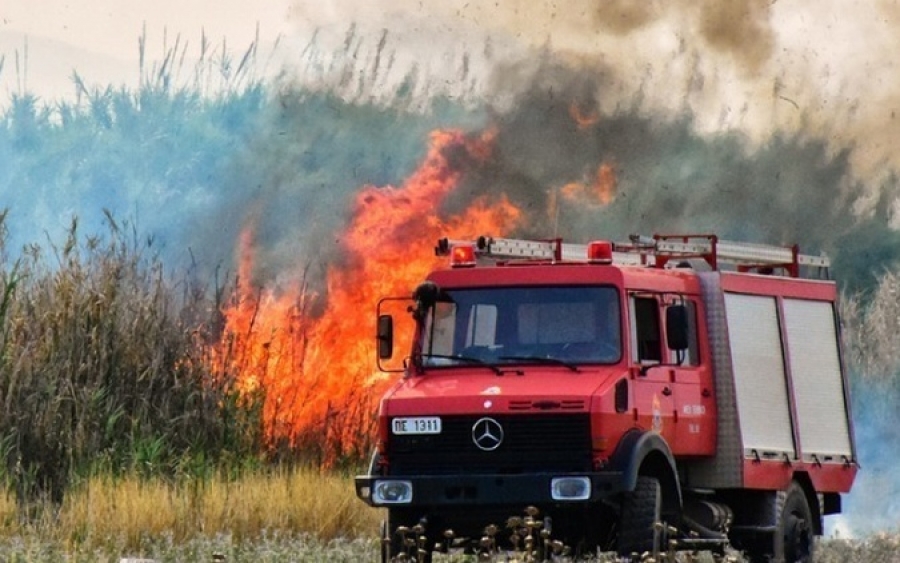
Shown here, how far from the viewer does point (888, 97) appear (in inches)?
1404

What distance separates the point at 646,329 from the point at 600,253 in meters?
0.71

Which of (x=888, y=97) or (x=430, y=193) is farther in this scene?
(x=888, y=97)

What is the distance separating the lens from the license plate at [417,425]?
1809 centimetres

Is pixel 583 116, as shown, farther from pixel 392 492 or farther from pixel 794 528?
pixel 392 492

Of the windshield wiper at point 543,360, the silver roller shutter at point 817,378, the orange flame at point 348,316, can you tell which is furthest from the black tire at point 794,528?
the orange flame at point 348,316

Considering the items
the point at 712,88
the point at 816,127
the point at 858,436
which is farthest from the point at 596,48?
the point at 858,436

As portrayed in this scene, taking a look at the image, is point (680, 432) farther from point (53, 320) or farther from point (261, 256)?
point (261, 256)

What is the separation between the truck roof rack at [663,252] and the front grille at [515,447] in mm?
1943

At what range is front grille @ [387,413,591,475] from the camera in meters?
17.8

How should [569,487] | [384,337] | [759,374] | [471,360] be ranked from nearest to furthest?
[569,487]
[471,360]
[384,337]
[759,374]

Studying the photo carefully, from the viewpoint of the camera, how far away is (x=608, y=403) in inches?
704

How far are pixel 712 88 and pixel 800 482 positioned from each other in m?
15.0

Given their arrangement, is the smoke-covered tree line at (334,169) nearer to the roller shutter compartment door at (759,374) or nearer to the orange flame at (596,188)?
the orange flame at (596,188)

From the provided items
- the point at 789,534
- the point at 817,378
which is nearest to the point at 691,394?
the point at 789,534
